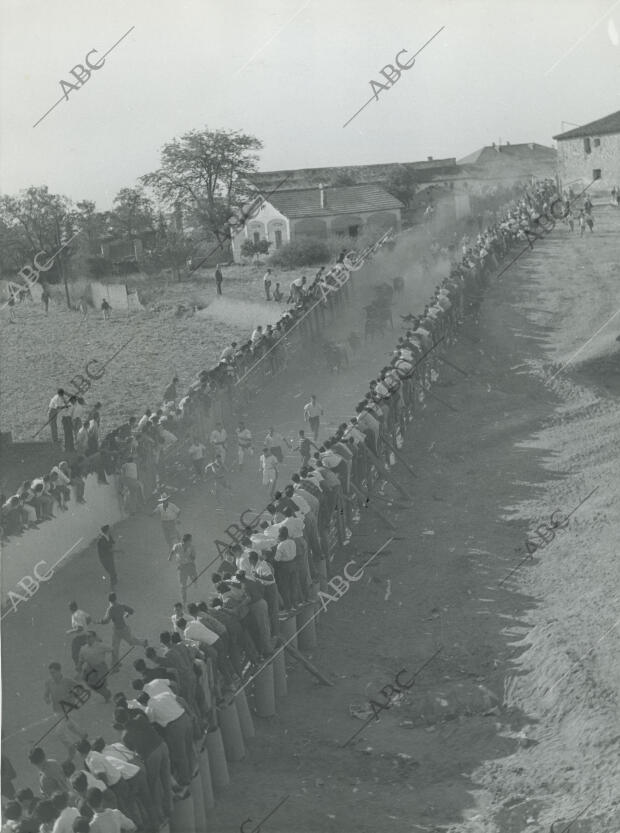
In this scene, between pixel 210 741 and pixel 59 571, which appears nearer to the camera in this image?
pixel 210 741

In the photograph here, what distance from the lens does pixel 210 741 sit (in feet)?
36.6

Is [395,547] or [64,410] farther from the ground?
[64,410]

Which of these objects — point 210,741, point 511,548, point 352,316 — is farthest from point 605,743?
point 352,316

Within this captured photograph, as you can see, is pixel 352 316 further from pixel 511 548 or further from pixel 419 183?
pixel 419 183

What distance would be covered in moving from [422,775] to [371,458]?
24.9 ft

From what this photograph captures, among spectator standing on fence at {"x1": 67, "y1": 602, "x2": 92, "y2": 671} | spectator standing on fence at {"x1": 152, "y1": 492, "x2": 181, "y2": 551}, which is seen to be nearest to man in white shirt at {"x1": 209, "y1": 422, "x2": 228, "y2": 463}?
spectator standing on fence at {"x1": 152, "y1": 492, "x2": 181, "y2": 551}

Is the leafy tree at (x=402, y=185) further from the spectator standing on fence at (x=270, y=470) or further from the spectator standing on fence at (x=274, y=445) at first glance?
the spectator standing on fence at (x=270, y=470)

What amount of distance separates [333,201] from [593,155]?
13.0 metres

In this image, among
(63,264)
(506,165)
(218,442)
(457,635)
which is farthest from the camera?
(506,165)

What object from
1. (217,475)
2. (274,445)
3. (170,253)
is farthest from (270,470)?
(170,253)

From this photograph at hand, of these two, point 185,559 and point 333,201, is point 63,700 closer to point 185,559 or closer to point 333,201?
point 185,559

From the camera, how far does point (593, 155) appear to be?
168 feet

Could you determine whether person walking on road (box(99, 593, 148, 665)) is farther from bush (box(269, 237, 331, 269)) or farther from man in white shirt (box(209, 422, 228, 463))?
bush (box(269, 237, 331, 269))

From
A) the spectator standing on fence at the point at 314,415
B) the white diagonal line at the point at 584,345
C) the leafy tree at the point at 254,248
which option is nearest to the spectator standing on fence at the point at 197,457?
the spectator standing on fence at the point at 314,415
